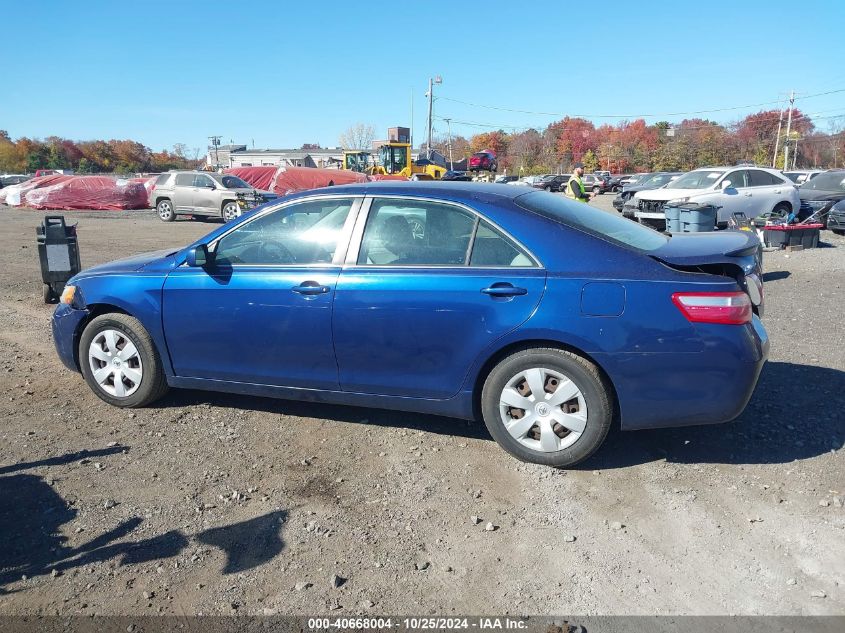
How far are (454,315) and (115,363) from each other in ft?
8.48

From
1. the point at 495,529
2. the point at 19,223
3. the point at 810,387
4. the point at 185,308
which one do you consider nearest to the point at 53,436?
the point at 185,308

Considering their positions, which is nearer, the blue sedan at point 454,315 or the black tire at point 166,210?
the blue sedan at point 454,315

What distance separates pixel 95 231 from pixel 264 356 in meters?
17.3

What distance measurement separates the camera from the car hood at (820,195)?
1825 centimetres

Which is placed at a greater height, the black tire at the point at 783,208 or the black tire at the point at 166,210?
the black tire at the point at 783,208

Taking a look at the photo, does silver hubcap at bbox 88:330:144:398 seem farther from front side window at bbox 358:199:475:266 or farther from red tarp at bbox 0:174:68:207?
red tarp at bbox 0:174:68:207

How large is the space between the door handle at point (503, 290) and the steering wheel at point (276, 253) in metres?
1.35

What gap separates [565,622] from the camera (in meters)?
2.70

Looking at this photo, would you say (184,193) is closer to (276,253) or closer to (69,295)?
(69,295)

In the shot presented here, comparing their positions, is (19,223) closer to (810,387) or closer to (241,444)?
(241,444)

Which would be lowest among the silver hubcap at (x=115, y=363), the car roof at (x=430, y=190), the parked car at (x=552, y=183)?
the parked car at (x=552, y=183)

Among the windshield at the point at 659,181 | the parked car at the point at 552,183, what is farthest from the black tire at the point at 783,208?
the parked car at the point at 552,183

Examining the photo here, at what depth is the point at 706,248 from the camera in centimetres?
409

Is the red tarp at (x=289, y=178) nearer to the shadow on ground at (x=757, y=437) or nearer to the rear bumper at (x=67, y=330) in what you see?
the rear bumper at (x=67, y=330)
